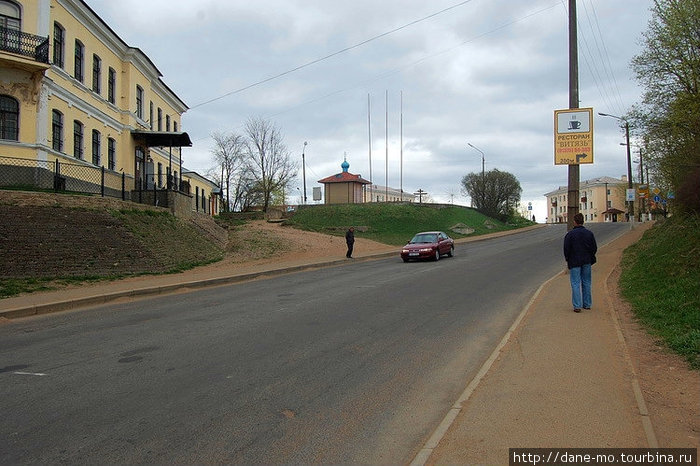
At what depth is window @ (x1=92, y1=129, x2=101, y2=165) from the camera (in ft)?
91.0

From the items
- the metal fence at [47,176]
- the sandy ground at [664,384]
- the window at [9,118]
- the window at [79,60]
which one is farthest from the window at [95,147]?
the sandy ground at [664,384]

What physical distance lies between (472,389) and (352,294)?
312 inches

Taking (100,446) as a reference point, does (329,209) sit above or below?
above

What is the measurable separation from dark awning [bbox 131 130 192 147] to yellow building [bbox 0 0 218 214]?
2.5 inches

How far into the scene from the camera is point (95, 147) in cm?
2806

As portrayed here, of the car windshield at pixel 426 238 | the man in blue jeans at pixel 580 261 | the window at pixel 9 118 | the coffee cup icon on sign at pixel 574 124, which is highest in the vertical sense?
the window at pixel 9 118

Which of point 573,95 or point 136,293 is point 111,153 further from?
point 573,95

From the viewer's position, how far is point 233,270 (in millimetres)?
19969

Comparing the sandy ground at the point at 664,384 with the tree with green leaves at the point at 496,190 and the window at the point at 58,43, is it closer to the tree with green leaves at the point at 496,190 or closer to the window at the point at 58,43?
the window at the point at 58,43

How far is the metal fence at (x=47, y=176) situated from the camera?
19.8 meters

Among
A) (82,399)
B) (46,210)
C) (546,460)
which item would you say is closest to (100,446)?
(82,399)

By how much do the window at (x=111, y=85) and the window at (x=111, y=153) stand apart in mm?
2526

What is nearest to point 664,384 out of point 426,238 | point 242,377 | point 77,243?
point 242,377

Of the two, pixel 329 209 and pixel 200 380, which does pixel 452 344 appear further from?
pixel 329 209
